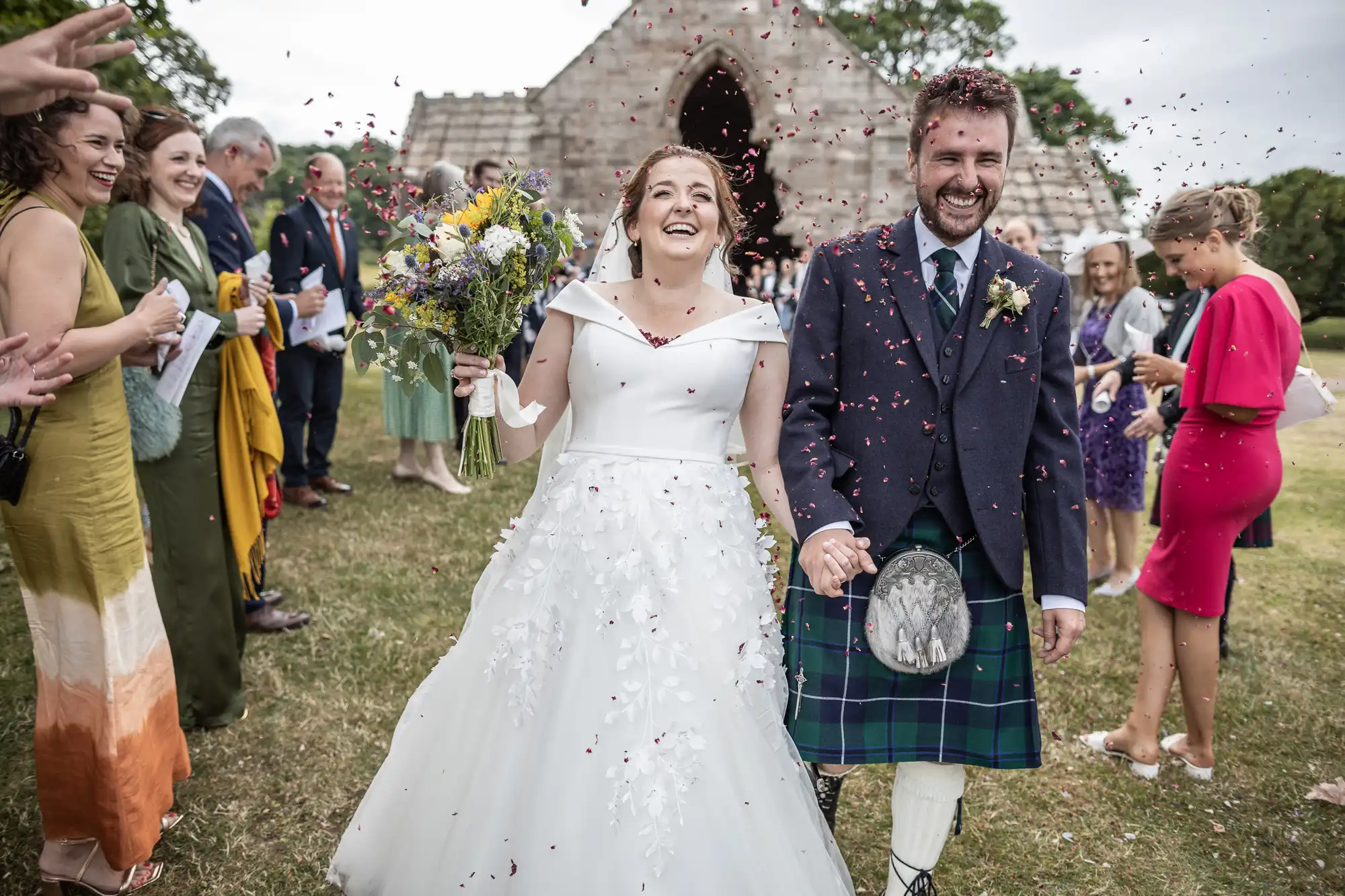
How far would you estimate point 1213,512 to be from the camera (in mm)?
3672

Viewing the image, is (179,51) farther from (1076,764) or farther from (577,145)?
(1076,764)

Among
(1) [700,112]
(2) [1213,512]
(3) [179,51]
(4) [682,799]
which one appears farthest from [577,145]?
(4) [682,799]

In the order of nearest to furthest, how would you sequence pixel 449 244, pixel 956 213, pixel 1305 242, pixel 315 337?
pixel 956 213, pixel 449 244, pixel 1305 242, pixel 315 337

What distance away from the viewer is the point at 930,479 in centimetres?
242

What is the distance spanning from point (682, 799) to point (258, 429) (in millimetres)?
2647

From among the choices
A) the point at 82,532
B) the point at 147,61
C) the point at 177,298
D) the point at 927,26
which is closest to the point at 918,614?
the point at 82,532

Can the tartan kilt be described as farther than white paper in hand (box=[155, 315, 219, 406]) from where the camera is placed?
No

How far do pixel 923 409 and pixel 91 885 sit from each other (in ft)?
10.1

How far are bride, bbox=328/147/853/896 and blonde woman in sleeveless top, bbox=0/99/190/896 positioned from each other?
790mm

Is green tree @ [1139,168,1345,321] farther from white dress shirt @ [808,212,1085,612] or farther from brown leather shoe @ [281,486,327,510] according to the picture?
brown leather shoe @ [281,486,327,510]

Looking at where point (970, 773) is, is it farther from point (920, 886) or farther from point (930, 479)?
point (930, 479)

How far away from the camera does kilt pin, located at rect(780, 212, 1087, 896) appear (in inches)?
93.9

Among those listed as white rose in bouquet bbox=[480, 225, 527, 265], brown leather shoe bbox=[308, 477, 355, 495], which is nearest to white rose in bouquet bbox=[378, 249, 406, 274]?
white rose in bouquet bbox=[480, 225, 527, 265]

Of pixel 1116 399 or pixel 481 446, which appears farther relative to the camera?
pixel 1116 399
